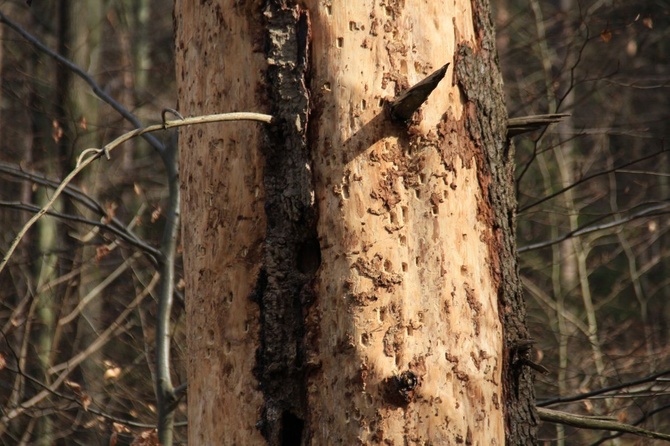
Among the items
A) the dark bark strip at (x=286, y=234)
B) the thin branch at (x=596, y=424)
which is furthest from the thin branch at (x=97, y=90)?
the thin branch at (x=596, y=424)

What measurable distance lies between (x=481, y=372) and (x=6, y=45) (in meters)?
8.58

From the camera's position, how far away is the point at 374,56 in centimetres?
197

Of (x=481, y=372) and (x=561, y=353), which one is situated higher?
(x=561, y=353)

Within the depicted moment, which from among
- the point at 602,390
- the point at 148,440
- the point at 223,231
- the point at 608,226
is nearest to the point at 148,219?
the point at 148,440

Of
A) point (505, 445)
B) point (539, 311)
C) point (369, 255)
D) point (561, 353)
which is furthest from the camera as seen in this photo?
point (539, 311)

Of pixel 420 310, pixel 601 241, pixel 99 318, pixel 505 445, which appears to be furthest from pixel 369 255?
pixel 601 241

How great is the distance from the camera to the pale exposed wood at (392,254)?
6.12 ft

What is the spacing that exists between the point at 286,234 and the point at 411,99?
0.46 metres

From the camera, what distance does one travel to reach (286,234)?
1.96 meters

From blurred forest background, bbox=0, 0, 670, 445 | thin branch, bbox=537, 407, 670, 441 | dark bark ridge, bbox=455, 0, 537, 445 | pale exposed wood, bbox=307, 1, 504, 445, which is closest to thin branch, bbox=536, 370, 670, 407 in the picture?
thin branch, bbox=537, 407, 670, 441

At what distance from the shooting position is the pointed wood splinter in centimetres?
185

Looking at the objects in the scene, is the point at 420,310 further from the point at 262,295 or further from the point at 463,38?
the point at 463,38

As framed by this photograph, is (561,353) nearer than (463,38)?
No

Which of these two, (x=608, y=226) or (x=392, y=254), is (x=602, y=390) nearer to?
(x=608, y=226)
